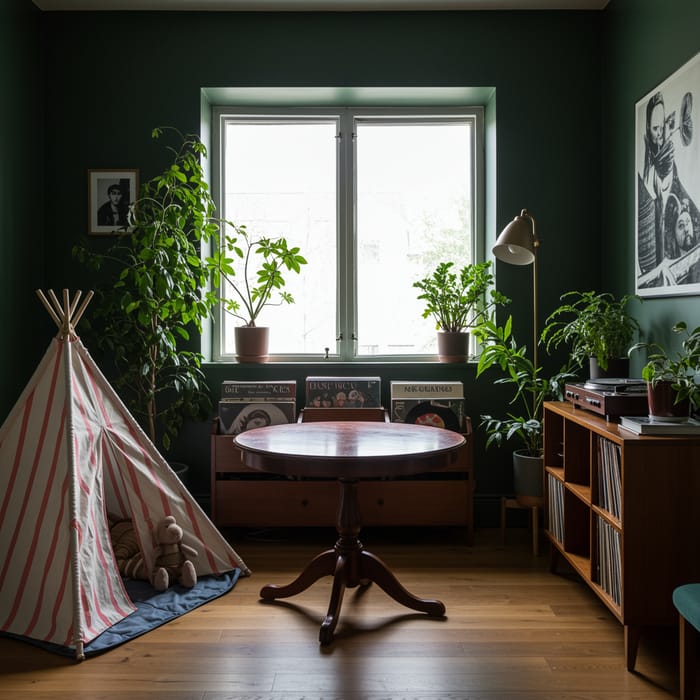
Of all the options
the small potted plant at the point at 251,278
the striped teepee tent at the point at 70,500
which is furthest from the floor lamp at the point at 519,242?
the striped teepee tent at the point at 70,500

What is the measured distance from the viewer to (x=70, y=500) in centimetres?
236

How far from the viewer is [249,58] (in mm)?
3586

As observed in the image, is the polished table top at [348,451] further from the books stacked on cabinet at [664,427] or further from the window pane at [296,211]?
the window pane at [296,211]

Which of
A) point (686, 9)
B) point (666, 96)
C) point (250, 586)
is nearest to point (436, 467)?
point (250, 586)

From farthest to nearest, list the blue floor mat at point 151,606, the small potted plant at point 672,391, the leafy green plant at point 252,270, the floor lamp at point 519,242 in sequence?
the leafy green plant at point 252,270
the floor lamp at point 519,242
the blue floor mat at point 151,606
the small potted plant at point 672,391

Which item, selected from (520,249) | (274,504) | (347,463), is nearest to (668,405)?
(347,463)

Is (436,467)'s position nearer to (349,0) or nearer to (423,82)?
(423,82)

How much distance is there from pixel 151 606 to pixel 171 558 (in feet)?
0.75

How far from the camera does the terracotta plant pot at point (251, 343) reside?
361 cm

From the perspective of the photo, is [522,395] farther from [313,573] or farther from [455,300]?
[313,573]

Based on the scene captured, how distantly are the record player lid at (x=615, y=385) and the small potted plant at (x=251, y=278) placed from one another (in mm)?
1505

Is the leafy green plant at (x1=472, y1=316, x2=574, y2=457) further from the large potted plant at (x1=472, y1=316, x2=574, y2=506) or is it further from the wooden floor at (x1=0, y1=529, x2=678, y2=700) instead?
the wooden floor at (x1=0, y1=529, x2=678, y2=700)

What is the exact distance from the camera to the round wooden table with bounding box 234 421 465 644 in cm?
217

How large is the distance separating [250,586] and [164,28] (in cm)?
278
